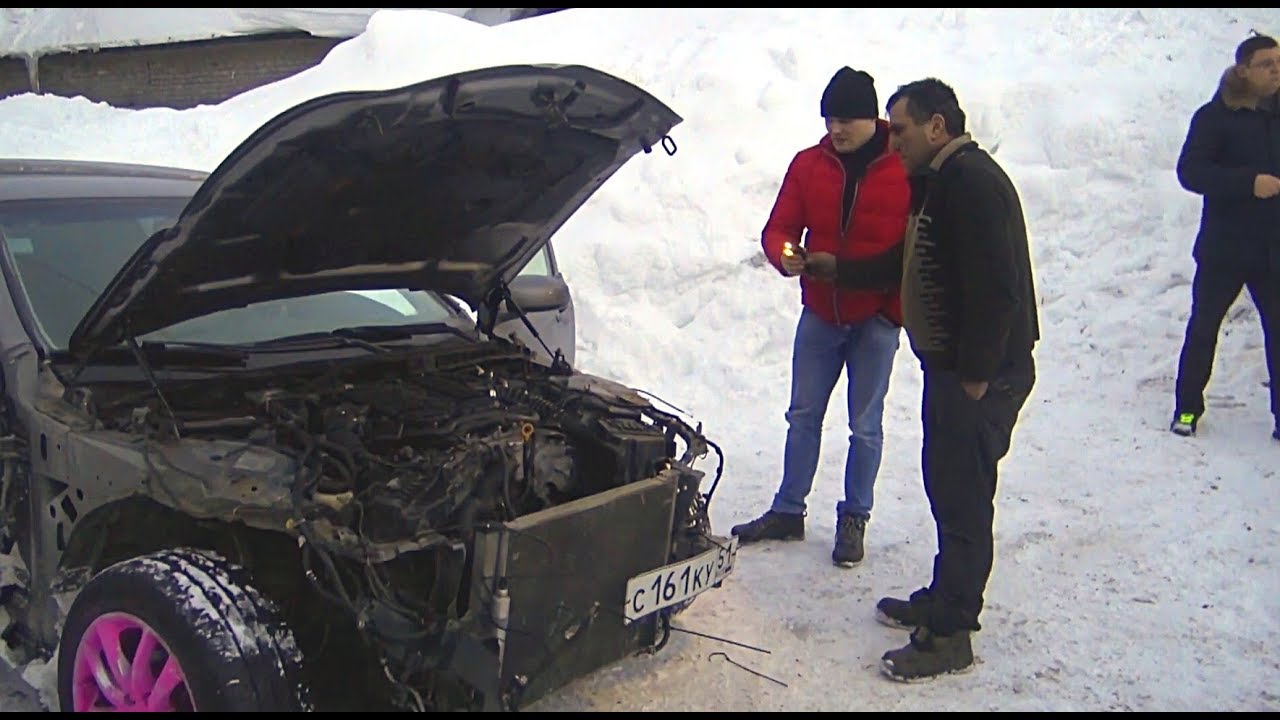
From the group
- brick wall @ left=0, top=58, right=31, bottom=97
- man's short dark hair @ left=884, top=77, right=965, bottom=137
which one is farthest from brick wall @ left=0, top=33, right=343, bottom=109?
man's short dark hair @ left=884, top=77, right=965, bottom=137

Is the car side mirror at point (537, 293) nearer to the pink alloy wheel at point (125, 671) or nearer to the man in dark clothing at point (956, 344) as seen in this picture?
the man in dark clothing at point (956, 344)

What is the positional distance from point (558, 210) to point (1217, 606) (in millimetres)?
2891

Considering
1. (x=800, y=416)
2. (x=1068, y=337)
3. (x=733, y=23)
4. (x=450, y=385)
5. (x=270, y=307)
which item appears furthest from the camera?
(x=733, y=23)

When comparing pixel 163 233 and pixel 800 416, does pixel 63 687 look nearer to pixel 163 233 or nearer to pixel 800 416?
pixel 163 233

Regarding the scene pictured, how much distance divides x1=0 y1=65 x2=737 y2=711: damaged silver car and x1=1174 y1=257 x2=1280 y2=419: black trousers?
3.59 metres

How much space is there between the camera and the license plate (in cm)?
294

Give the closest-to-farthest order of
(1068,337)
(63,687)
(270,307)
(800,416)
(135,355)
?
(63,687) → (135,355) → (270,307) → (800,416) → (1068,337)

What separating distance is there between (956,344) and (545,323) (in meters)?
2.00

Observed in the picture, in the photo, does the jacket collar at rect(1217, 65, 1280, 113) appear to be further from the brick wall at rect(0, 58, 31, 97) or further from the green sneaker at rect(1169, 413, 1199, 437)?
the brick wall at rect(0, 58, 31, 97)

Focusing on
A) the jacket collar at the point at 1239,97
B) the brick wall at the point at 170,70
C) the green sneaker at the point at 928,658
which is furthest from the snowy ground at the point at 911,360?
the brick wall at the point at 170,70

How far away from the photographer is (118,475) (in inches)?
107


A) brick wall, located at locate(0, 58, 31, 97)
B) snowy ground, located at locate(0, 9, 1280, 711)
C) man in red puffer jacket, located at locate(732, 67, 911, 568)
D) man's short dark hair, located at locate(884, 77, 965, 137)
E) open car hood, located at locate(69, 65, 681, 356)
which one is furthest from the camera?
brick wall, located at locate(0, 58, 31, 97)

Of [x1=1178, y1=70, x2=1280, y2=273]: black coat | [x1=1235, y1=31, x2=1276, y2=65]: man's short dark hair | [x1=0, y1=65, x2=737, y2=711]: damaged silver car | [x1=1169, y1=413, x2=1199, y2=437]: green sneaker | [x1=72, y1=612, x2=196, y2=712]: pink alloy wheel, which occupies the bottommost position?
[x1=72, y1=612, x2=196, y2=712]: pink alloy wheel

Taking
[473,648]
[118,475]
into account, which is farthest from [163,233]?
[473,648]
